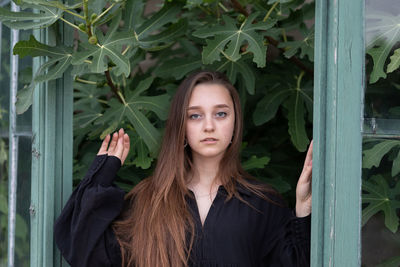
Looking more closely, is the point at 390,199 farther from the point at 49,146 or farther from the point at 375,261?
the point at 49,146

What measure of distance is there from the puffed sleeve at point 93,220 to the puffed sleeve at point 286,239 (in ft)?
1.76

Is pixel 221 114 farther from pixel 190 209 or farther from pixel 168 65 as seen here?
pixel 168 65

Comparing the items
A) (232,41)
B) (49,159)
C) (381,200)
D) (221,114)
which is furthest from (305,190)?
(49,159)

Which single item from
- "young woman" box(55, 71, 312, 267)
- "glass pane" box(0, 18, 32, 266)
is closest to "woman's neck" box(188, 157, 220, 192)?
"young woman" box(55, 71, 312, 267)

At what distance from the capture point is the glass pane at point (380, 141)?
60.4 inches

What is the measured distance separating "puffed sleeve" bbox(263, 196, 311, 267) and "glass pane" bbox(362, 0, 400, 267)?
1.32 feet

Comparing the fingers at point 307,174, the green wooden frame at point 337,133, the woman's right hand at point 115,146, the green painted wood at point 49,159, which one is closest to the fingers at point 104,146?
the woman's right hand at point 115,146

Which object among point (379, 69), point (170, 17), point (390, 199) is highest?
point (170, 17)

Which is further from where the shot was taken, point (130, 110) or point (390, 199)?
point (130, 110)

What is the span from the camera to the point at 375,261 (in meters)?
1.55

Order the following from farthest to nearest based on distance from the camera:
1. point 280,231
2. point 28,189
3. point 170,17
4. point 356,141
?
point 170,17 → point 28,189 → point 280,231 → point 356,141

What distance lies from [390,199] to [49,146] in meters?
1.21

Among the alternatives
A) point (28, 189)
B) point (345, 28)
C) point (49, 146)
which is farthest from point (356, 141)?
point (28, 189)

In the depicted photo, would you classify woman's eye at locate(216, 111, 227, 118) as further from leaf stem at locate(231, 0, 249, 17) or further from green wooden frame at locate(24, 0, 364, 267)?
leaf stem at locate(231, 0, 249, 17)
